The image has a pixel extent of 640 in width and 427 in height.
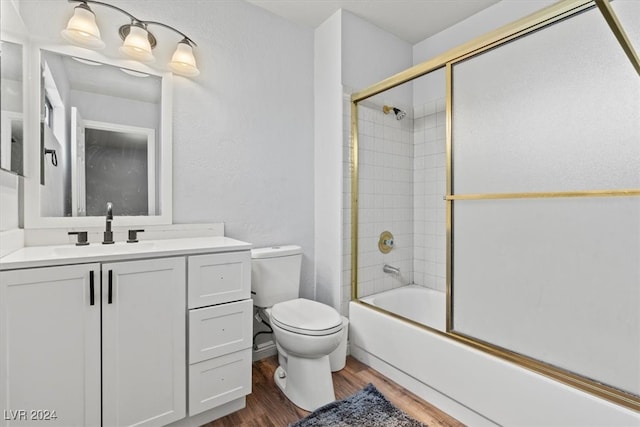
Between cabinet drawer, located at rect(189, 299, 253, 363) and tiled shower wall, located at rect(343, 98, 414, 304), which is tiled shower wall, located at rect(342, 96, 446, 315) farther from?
cabinet drawer, located at rect(189, 299, 253, 363)

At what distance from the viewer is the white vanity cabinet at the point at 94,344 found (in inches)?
43.0

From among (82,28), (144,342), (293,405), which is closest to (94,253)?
(144,342)

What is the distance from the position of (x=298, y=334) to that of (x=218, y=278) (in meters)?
0.51

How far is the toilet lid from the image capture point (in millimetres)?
1622

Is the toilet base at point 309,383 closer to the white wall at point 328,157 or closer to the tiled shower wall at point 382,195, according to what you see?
the white wall at point 328,157

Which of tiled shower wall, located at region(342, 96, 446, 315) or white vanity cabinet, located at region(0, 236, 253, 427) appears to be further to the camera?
tiled shower wall, located at region(342, 96, 446, 315)

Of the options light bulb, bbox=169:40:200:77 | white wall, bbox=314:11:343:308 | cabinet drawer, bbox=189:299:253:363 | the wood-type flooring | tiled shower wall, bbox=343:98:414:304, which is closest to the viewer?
cabinet drawer, bbox=189:299:253:363

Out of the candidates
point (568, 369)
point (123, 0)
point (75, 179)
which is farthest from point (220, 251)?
point (568, 369)

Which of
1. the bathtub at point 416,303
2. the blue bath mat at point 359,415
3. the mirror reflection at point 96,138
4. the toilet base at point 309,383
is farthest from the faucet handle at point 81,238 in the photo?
the bathtub at point 416,303

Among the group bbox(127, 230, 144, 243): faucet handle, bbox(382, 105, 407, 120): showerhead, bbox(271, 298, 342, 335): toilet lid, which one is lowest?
bbox(271, 298, 342, 335): toilet lid

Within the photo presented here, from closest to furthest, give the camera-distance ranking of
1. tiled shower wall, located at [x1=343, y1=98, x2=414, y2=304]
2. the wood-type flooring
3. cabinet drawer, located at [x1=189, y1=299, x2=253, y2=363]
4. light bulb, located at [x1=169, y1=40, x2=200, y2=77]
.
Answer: cabinet drawer, located at [x1=189, y1=299, x2=253, y2=363] → the wood-type flooring → light bulb, located at [x1=169, y1=40, x2=200, y2=77] → tiled shower wall, located at [x1=343, y1=98, x2=414, y2=304]

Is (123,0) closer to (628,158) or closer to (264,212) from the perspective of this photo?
(264,212)

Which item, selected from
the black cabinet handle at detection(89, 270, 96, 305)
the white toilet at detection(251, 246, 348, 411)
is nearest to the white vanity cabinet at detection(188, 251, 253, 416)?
the white toilet at detection(251, 246, 348, 411)

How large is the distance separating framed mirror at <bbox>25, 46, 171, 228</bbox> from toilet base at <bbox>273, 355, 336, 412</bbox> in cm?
112
